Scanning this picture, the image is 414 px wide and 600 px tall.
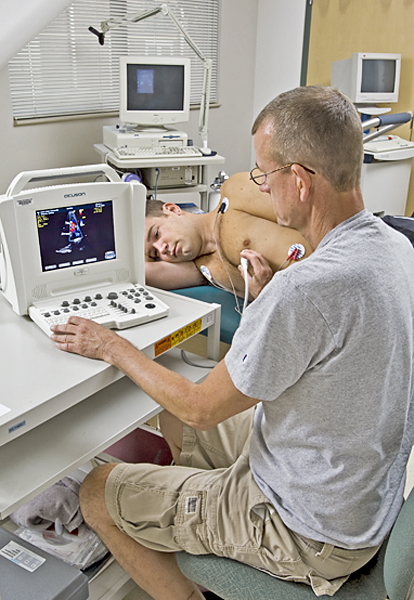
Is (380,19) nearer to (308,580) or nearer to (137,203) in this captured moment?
(137,203)

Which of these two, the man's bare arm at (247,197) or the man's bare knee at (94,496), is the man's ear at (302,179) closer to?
the man's bare knee at (94,496)

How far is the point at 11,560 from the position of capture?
1.17 meters

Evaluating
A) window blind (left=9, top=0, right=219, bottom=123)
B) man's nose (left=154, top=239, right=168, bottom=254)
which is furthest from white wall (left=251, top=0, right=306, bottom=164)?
man's nose (left=154, top=239, right=168, bottom=254)

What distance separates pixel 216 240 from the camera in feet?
7.82

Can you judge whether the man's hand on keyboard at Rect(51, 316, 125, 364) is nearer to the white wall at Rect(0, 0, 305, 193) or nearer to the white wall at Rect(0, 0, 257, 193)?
the white wall at Rect(0, 0, 257, 193)

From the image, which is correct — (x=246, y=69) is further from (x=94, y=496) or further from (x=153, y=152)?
(x=94, y=496)

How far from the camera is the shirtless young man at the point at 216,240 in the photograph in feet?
7.28

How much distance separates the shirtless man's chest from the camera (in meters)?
2.15

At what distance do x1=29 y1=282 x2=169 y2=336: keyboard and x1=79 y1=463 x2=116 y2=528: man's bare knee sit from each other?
1.21 feet

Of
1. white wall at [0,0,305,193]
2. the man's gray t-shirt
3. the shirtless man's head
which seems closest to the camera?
the man's gray t-shirt

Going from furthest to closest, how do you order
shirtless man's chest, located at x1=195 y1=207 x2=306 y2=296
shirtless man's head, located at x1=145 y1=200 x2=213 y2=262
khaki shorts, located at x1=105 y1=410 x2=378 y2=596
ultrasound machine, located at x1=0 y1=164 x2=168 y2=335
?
shirtless man's head, located at x1=145 y1=200 x2=213 y2=262 → shirtless man's chest, located at x1=195 y1=207 x2=306 y2=296 → ultrasound machine, located at x1=0 y1=164 x2=168 y2=335 → khaki shorts, located at x1=105 y1=410 x2=378 y2=596

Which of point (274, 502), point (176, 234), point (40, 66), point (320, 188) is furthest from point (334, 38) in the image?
point (274, 502)

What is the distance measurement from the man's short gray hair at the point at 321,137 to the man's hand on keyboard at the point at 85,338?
58 centimetres

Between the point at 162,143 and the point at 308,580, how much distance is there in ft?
8.67
